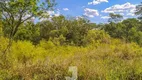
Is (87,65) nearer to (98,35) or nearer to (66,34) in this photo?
(98,35)

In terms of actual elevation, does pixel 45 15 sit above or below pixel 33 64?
above

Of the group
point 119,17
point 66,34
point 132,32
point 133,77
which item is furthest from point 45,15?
point 119,17

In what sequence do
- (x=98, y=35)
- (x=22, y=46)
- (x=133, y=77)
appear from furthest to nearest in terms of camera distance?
(x=98, y=35) < (x=22, y=46) < (x=133, y=77)

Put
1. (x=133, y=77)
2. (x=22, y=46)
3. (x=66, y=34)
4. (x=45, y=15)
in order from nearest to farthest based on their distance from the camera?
(x=133, y=77) < (x=45, y=15) < (x=22, y=46) < (x=66, y=34)

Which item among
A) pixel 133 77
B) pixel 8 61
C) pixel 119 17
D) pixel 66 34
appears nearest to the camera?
pixel 133 77

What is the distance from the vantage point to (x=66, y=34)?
33.3 m

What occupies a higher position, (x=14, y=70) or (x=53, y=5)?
(x=53, y=5)

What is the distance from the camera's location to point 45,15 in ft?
32.9

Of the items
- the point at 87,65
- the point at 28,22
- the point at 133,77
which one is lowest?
the point at 133,77

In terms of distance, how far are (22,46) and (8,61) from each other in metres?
7.74

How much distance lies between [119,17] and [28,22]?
30.6 meters

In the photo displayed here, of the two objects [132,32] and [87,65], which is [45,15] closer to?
[87,65]

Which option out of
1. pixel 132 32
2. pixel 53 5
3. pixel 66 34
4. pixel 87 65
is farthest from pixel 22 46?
pixel 132 32

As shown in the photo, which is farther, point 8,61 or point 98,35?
point 98,35
